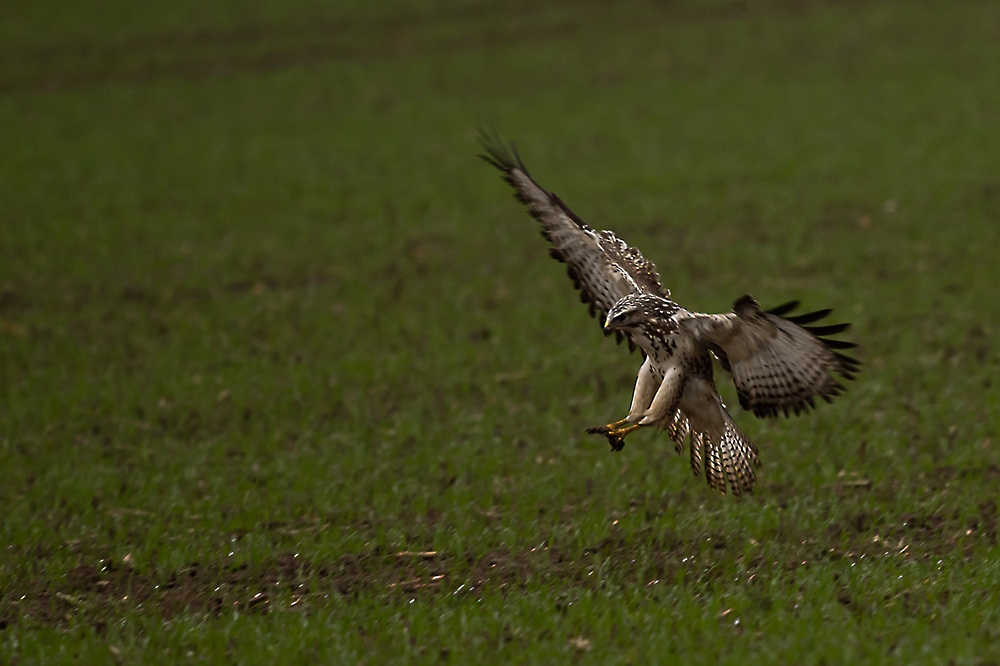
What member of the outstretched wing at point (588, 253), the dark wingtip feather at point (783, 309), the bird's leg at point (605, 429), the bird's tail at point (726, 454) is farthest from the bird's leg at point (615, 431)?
the dark wingtip feather at point (783, 309)

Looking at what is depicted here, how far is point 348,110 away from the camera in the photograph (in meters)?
24.3

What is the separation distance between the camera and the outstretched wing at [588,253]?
21.6 ft

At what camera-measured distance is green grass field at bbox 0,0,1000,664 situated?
6305 mm

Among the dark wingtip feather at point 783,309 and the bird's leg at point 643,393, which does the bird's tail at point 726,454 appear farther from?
the dark wingtip feather at point 783,309

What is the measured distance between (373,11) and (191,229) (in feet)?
59.5

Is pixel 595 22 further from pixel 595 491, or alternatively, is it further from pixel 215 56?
pixel 595 491

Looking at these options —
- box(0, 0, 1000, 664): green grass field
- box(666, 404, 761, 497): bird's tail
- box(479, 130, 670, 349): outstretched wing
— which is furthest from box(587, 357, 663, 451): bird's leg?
box(0, 0, 1000, 664): green grass field

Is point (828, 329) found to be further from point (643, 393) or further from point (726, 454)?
point (726, 454)

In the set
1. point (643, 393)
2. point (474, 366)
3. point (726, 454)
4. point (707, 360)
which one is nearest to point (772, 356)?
point (707, 360)

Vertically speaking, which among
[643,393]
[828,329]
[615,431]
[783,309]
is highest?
[783,309]

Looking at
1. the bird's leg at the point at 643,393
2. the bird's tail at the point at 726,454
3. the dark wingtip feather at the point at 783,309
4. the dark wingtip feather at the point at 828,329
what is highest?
the dark wingtip feather at the point at 783,309

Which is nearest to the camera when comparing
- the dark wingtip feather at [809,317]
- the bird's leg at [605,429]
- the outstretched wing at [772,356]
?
the dark wingtip feather at [809,317]

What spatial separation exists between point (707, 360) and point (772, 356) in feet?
1.26

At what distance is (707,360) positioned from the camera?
237 inches
